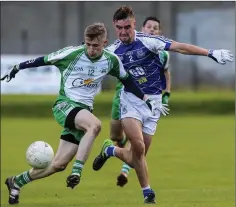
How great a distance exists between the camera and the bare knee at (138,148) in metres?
11.5

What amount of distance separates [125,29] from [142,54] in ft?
1.54

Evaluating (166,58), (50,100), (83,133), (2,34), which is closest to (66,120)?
(83,133)

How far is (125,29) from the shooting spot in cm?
1152

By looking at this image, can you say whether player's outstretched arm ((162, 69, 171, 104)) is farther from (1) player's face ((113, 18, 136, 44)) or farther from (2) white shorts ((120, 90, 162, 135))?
(1) player's face ((113, 18, 136, 44))

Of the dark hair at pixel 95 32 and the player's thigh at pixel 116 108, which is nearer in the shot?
the dark hair at pixel 95 32

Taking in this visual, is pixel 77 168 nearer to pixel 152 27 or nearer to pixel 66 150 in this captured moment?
pixel 66 150

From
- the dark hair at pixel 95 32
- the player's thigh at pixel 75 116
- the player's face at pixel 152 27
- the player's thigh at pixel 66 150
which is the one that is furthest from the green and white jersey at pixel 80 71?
the player's face at pixel 152 27

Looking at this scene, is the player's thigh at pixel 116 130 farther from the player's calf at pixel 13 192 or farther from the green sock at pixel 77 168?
the green sock at pixel 77 168

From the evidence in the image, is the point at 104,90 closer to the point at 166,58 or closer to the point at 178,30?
the point at 178,30

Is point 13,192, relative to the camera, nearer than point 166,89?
Yes

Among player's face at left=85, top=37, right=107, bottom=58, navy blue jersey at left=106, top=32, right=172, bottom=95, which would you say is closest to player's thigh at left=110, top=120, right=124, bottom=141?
navy blue jersey at left=106, top=32, right=172, bottom=95

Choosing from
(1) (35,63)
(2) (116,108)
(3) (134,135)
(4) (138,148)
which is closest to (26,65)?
(1) (35,63)

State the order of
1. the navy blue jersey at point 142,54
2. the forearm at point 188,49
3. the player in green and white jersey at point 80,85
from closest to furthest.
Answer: the player in green and white jersey at point 80,85 → the forearm at point 188,49 → the navy blue jersey at point 142,54

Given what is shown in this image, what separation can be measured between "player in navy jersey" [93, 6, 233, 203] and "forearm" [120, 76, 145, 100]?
0.45 feet
